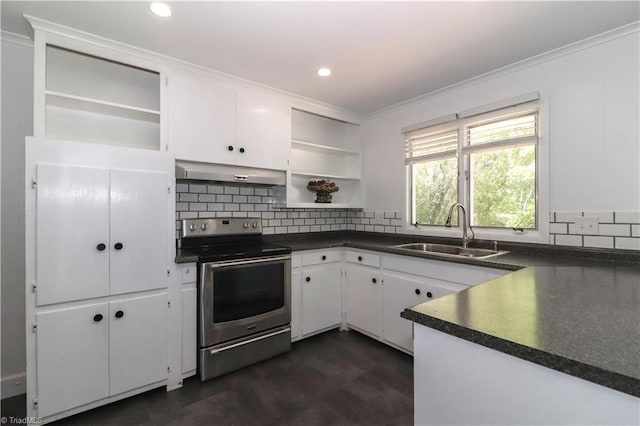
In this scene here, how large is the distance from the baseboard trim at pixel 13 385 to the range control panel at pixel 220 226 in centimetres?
137

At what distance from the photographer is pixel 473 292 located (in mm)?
1074

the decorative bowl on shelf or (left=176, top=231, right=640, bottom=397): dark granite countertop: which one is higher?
the decorative bowl on shelf

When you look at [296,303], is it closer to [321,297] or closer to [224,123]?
[321,297]

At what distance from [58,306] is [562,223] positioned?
10.8 ft

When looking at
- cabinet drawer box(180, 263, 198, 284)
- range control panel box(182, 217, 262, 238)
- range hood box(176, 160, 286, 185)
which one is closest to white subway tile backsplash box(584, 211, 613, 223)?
range hood box(176, 160, 286, 185)

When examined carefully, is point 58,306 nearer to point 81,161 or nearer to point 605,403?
point 81,161

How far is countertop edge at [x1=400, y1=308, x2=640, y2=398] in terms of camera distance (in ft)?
1.74

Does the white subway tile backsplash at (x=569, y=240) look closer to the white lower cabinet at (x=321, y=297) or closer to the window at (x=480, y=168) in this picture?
the window at (x=480, y=168)

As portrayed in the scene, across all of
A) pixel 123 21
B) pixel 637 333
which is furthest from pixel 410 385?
pixel 123 21

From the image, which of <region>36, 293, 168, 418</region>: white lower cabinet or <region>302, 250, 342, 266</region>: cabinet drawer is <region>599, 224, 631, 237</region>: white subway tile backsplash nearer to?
<region>302, 250, 342, 266</region>: cabinet drawer

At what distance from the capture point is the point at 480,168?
255 centimetres

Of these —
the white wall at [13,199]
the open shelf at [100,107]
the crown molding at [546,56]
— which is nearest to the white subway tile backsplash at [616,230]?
the crown molding at [546,56]

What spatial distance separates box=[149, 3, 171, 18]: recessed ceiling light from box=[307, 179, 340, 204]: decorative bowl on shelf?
191 cm

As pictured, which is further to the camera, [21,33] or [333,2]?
[21,33]
